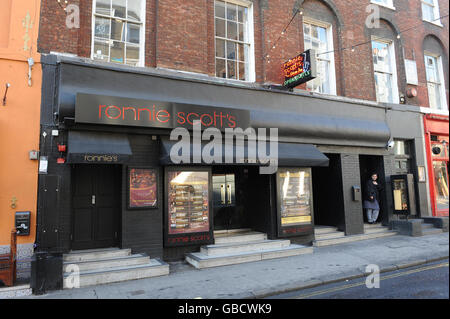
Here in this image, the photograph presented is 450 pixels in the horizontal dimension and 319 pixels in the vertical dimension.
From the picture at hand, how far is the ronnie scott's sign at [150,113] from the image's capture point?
279 inches

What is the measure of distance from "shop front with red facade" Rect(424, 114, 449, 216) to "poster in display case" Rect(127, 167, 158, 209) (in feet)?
39.0

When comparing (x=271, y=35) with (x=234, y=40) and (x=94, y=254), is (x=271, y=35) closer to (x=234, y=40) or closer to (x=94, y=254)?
(x=234, y=40)

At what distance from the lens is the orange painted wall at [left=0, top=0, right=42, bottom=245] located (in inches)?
266

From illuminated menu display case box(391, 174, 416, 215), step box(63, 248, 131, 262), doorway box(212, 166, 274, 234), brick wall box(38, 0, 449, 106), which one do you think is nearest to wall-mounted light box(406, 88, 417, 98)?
brick wall box(38, 0, 449, 106)

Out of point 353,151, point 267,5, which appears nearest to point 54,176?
point 267,5

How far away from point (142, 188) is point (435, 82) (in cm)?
1459

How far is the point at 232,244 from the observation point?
8.57 metres

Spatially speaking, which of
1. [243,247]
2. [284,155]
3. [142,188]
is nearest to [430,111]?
[284,155]

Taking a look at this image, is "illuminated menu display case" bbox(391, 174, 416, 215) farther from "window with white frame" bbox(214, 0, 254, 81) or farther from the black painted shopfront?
"window with white frame" bbox(214, 0, 254, 81)

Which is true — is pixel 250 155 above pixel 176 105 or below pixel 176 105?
below

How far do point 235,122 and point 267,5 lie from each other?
477 cm

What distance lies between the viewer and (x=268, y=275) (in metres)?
6.75

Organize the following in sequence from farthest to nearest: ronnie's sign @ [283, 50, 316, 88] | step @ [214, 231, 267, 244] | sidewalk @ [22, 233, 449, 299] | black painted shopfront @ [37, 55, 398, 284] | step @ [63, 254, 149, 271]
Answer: ronnie's sign @ [283, 50, 316, 88]
step @ [214, 231, 267, 244]
black painted shopfront @ [37, 55, 398, 284]
step @ [63, 254, 149, 271]
sidewalk @ [22, 233, 449, 299]
